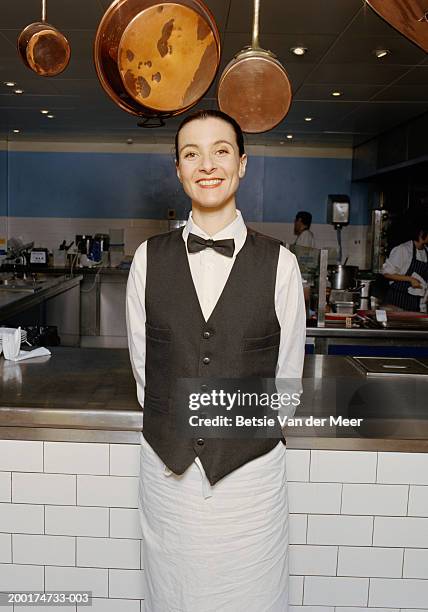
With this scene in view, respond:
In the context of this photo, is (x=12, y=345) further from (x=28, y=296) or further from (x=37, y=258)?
(x=37, y=258)

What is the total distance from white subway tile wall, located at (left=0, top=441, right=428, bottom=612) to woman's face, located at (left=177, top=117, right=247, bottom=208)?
2.92 feet

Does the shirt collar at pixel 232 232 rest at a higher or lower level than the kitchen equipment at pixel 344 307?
higher

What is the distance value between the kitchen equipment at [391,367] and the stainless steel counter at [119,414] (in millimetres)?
107

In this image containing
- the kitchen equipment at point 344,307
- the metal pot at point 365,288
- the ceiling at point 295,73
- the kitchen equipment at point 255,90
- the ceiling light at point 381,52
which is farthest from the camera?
the metal pot at point 365,288

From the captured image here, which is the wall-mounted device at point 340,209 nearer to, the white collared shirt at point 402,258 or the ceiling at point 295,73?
the ceiling at point 295,73

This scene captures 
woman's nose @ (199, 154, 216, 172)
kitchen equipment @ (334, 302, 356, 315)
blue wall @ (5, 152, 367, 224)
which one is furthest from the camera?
blue wall @ (5, 152, 367, 224)

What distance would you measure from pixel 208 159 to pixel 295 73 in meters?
4.01

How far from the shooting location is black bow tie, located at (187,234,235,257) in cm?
160

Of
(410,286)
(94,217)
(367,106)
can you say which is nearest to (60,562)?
(410,286)

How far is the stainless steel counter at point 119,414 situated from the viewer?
1.96 meters

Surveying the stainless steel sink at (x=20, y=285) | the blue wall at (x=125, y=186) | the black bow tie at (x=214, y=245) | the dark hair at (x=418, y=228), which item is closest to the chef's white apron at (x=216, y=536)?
the black bow tie at (x=214, y=245)

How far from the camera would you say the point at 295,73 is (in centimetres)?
518

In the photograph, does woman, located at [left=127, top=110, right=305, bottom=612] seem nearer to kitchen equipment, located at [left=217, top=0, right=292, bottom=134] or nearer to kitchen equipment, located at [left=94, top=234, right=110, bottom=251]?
kitchen equipment, located at [left=217, top=0, right=292, bottom=134]

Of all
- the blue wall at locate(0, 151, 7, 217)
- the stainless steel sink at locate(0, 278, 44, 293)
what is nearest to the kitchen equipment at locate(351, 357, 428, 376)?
the stainless steel sink at locate(0, 278, 44, 293)
